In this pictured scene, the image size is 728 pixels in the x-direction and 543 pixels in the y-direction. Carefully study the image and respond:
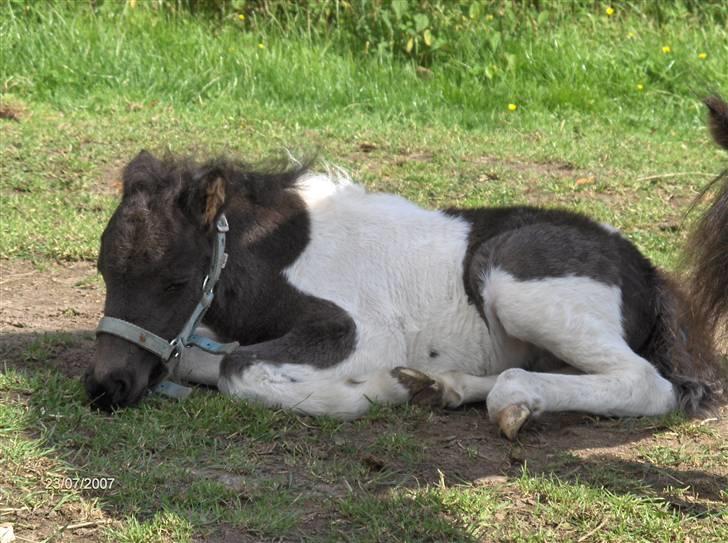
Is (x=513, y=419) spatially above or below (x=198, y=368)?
above

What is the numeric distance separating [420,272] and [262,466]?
1.48m

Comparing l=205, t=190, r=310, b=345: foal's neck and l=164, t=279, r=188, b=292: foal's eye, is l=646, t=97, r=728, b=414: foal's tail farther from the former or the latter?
l=164, t=279, r=188, b=292: foal's eye

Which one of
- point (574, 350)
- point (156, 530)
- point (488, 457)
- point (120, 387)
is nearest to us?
point (156, 530)

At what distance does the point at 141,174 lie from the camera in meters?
5.00

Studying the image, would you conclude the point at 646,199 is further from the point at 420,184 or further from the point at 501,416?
the point at 501,416

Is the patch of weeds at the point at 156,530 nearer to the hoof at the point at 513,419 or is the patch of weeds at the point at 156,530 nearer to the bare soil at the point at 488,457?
the bare soil at the point at 488,457

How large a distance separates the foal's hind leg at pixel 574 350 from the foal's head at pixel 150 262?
1383mm

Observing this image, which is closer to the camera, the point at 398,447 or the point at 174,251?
the point at 398,447

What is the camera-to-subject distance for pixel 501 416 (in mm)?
4695

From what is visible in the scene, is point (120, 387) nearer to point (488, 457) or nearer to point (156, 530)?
point (156, 530)

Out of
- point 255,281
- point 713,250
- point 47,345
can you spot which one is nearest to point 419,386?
point 255,281

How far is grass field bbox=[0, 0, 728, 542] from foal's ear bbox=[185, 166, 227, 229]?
2.70ft

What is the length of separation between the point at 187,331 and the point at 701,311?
7.25 ft

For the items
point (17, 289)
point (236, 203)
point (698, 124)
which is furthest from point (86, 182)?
point (698, 124)
